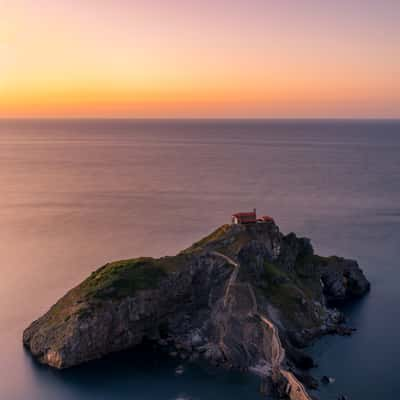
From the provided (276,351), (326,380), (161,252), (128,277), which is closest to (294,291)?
(276,351)

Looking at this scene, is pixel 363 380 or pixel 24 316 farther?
pixel 24 316

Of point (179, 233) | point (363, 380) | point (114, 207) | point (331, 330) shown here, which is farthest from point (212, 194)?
point (363, 380)

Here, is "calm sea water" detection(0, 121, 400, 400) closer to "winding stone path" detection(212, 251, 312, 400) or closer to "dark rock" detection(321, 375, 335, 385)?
"dark rock" detection(321, 375, 335, 385)

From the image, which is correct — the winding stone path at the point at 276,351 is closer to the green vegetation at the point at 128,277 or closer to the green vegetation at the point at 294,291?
the green vegetation at the point at 294,291

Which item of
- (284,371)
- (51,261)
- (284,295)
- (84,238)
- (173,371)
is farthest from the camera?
(84,238)

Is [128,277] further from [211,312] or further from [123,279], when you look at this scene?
[211,312]

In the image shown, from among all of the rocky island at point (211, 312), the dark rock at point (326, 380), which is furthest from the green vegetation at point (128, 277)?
the dark rock at point (326, 380)

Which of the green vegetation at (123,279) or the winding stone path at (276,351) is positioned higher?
the green vegetation at (123,279)

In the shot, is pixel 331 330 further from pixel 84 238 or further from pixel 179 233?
pixel 84 238

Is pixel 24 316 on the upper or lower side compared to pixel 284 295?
lower
